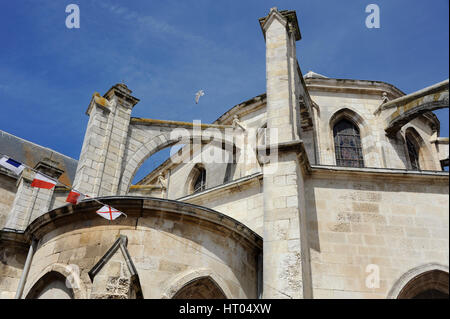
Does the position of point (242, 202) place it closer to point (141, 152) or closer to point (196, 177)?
point (141, 152)

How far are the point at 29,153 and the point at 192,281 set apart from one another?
56.0 ft

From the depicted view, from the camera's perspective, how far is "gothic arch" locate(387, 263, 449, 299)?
6645 mm

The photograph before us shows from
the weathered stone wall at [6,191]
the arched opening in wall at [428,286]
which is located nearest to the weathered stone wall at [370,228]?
the arched opening in wall at [428,286]

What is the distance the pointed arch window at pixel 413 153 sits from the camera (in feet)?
46.5

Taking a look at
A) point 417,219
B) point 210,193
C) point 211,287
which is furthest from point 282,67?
point 211,287

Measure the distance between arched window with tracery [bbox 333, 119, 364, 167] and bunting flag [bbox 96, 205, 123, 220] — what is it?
842 centimetres

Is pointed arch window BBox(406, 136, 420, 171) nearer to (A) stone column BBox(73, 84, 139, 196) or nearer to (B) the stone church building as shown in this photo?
(B) the stone church building

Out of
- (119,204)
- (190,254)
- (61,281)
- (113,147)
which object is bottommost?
(61,281)

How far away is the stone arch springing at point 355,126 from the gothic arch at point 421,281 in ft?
22.5

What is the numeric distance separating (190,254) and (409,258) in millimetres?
3260

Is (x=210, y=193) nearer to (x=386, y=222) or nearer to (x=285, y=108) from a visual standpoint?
(x=285, y=108)

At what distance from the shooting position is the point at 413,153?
573 inches

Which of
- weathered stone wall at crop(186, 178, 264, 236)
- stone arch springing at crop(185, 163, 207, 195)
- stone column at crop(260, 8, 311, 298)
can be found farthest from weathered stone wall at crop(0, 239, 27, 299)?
stone arch springing at crop(185, 163, 207, 195)

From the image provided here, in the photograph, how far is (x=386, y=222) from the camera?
283 inches
